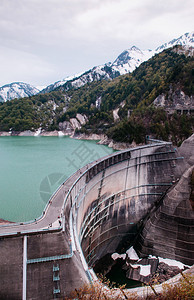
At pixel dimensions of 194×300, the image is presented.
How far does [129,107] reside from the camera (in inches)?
2960

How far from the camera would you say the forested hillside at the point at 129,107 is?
163ft

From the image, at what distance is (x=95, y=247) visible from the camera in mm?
15273

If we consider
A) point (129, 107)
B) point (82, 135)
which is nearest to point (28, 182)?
point (129, 107)

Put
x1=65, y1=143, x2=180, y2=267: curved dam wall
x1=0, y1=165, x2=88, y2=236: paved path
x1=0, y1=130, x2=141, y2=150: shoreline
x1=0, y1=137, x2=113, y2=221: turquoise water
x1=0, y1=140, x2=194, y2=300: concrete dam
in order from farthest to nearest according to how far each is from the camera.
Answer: x1=0, y1=130, x2=141, y2=150: shoreline → x1=0, y1=137, x2=113, y2=221: turquoise water → x1=65, y1=143, x2=180, y2=267: curved dam wall → x1=0, y1=165, x2=88, y2=236: paved path → x1=0, y1=140, x2=194, y2=300: concrete dam

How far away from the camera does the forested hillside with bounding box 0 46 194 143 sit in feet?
163

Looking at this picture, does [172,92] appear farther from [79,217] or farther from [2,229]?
[2,229]

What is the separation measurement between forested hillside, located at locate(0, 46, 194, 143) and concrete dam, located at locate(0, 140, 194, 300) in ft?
95.9

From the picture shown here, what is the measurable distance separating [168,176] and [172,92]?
38282 millimetres

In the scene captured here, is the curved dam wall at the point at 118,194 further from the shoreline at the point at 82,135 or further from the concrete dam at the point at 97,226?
the shoreline at the point at 82,135

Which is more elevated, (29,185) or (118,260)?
(29,185)

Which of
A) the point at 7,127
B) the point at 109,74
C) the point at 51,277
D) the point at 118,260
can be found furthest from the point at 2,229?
the point at 109,74

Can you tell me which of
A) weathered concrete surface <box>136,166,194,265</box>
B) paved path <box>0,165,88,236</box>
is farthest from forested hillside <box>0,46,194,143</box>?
paved path <box>0,165,88,236</box>

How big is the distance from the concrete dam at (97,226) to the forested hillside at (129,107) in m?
29.2

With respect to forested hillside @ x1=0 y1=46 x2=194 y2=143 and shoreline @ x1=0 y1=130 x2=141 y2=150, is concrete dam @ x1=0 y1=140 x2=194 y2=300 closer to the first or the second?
forested hillside @ x1=0 y1=46 x2=194 y2=143
